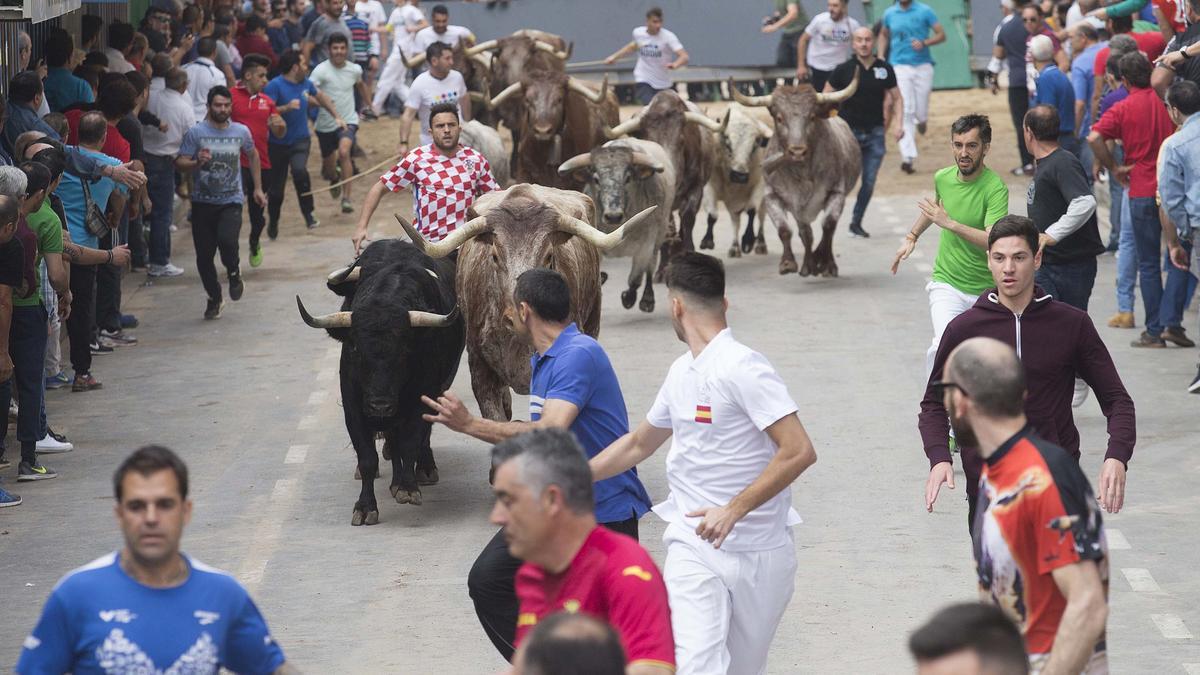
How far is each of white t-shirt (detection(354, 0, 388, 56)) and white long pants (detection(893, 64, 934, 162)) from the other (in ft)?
29.6

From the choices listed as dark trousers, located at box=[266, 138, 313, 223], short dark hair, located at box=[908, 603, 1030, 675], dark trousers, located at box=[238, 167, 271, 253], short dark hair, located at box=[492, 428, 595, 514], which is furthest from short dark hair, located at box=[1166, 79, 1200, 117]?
dark trousers, located at box=[266, 138, 313, 223]

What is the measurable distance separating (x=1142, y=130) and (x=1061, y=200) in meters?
4.12

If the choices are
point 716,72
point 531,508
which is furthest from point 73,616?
point 716,72

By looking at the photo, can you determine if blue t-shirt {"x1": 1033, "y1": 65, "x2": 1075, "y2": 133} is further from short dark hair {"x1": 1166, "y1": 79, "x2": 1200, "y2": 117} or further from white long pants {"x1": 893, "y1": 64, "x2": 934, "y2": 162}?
short dark hair {"x1": 1166, "y1": 79, "x2": 1200, "y2": 117}

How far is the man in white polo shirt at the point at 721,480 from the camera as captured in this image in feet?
18.9

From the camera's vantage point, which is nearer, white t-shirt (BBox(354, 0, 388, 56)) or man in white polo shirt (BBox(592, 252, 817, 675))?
man in white polo shirt (BBox(592, 252, 817, 675))

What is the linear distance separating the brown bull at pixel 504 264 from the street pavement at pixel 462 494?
0.73 meters

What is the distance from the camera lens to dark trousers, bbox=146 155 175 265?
1673 centimetres

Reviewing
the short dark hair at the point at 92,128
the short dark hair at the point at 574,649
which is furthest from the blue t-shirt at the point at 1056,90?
the short dark hair at the point at 574,649

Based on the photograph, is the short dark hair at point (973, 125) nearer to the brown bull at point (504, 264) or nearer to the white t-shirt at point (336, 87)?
the brown bull at point (504, 264)

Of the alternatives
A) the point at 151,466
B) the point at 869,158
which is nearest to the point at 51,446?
the point at 151,466

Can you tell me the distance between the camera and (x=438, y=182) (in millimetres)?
11711

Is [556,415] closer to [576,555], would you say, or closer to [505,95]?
[576,555]

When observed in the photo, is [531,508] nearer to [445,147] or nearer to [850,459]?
[850,459]
